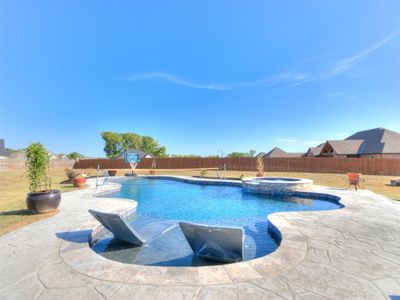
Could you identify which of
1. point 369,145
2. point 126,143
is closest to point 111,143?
point 126,143

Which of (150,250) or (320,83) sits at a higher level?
(320,83)

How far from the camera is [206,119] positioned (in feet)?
114

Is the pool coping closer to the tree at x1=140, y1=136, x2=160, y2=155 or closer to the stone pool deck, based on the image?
the stone pool deck

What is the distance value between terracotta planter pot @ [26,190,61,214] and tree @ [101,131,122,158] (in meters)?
56.7

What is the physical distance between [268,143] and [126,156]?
93.7 ft

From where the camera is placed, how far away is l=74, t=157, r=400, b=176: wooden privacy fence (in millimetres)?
20094

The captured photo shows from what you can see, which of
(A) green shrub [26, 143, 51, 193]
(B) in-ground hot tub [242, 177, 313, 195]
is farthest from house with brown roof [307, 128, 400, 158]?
(A) green shrub [26, 143, 51, 193]

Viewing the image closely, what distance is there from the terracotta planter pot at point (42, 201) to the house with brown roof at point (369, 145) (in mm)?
30274

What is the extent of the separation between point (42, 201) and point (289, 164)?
23.4 metres

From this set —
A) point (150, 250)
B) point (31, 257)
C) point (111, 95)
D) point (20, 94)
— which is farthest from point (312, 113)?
point (20, 94)

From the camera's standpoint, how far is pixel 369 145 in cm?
2669

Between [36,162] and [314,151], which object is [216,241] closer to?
[36,162]

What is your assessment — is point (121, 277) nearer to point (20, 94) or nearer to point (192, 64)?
point (192, 64)

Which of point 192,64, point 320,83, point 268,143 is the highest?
point 192,64
